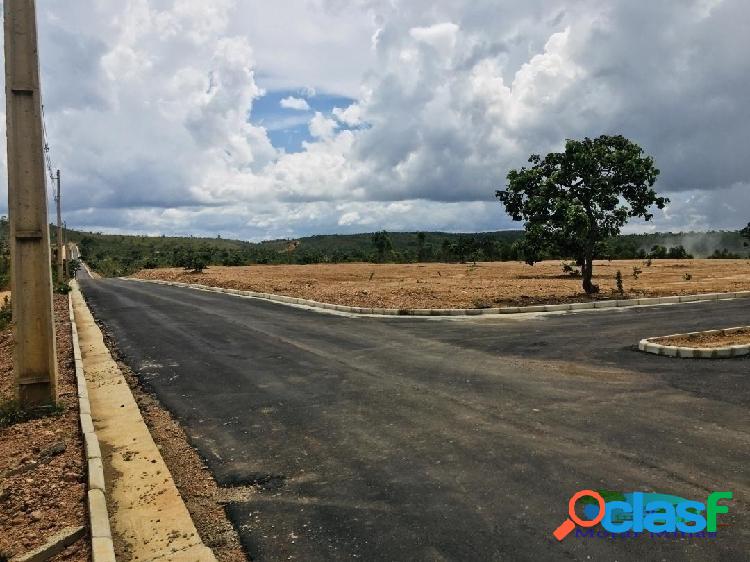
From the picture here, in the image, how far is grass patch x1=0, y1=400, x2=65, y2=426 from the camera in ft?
26.9

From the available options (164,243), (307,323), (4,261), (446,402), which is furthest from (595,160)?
(164,243)

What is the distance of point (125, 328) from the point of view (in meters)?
17.9

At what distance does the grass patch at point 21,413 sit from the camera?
819cm

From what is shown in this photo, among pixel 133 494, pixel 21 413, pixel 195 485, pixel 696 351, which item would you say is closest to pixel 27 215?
pixel 21 413

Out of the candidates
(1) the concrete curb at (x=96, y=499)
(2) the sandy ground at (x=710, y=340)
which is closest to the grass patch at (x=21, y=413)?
(1) the concrete curb at (x=96, y=499)

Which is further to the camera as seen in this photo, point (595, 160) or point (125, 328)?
point (595, 160)

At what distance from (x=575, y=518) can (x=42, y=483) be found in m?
5.50

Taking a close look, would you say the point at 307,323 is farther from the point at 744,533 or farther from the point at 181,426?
the point at 744,533

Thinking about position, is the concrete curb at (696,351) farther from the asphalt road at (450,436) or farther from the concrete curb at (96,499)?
the concrete curb at (96,499)

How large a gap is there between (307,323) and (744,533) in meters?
14.4

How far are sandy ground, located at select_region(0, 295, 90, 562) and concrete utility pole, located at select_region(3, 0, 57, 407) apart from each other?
74 centimetres

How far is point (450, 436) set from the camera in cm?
717
